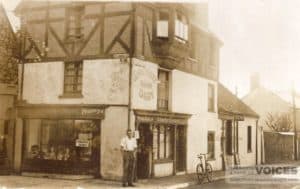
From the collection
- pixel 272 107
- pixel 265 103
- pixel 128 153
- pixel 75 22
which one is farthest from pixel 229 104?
pixel 265 103

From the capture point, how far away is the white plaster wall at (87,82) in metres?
17.8

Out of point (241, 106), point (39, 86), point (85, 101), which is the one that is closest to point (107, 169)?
point (85, 101)

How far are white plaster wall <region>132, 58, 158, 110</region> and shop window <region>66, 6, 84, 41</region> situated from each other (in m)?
2.52

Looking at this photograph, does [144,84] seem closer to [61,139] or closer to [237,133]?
[61,139]

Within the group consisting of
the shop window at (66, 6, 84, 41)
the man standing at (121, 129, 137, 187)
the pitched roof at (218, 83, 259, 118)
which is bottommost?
the man standing at (121, 129, 137, 187)

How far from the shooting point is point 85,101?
18250 millimetres

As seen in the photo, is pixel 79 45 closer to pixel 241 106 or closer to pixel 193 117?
pixel 193 117

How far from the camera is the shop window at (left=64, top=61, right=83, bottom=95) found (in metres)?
18.6

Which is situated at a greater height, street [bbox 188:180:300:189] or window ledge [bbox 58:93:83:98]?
window ledge [bbox 58:93:83:98]

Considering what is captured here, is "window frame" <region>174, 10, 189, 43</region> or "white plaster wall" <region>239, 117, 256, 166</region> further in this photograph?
"white plaster wall" <region>239, 117, 256, 166</region>

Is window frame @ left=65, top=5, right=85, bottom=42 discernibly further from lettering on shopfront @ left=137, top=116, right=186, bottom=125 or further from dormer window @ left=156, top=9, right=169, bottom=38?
lettering on shopfront @ left=137, top=116, right=186, bottom=125

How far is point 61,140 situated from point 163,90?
14.8ft

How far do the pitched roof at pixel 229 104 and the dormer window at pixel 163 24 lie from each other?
7.56 meters

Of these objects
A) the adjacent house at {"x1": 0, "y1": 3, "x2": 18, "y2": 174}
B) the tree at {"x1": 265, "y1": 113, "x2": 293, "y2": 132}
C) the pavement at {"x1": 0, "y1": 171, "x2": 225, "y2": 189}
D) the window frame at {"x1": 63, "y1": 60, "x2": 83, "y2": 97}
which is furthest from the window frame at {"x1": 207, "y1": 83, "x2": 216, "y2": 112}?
the tree at {"x1": 265, "y1": 113, "x2": 293, "y2": 132}
